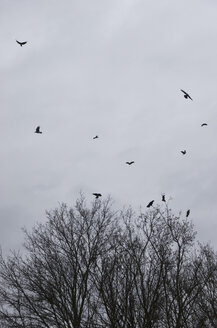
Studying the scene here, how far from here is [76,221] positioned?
21.5 metres

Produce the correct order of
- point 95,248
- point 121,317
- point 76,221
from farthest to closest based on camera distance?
point 76,221, point 95,248, point 121,317

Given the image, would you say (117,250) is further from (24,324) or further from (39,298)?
(24,324)

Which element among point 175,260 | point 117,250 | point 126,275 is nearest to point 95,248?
point 117,250

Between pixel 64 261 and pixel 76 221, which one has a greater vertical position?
pixel 76 221

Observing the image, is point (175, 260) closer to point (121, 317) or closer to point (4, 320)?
point (121, 317)

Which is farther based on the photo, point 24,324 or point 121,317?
point 24,324

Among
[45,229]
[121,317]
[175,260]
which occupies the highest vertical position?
[45,229]

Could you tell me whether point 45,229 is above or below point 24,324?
above

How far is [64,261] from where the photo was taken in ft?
65.9

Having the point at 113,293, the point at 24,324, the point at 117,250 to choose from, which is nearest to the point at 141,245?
the point at 117,250

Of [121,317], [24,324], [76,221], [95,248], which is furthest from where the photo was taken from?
[76,221]

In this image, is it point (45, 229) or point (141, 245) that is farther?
point (45, 229)

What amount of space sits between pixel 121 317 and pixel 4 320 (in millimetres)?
6191

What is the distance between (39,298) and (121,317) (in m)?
4.32
